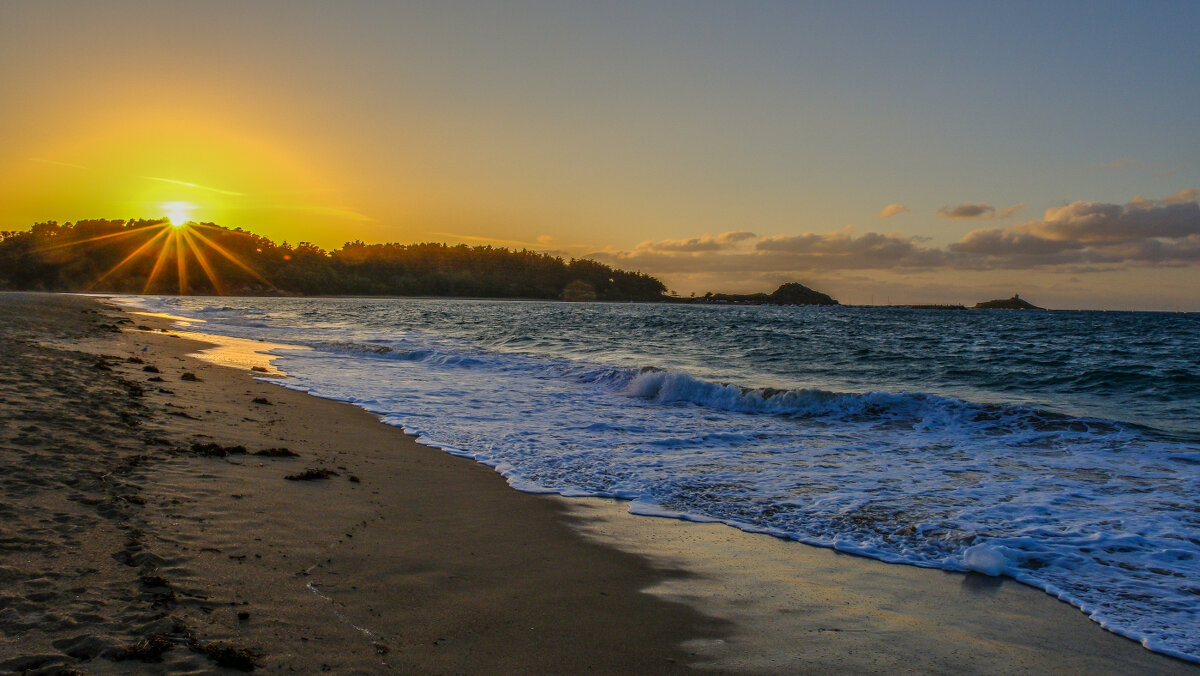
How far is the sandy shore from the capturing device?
9.19 feet

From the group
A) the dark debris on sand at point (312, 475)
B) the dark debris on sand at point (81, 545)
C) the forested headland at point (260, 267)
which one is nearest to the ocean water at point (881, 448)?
the dark debris on sand at point (312, 475)

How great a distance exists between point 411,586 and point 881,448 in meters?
7.20

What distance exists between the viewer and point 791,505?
5980 millimetres

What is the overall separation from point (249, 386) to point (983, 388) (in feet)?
51.5

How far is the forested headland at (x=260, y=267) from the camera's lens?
88.8 metres

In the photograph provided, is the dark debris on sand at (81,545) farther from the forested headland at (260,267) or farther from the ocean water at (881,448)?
the forested headland at (260,267)

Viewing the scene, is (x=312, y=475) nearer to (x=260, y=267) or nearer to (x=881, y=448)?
(x=881, y=448)

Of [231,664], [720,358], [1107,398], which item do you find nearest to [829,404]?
[1107,398]

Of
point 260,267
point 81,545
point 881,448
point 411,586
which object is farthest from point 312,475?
point 260,267

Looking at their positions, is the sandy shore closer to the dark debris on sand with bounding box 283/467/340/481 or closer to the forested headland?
the dark debris on sand with bounding box 283/467/340/481

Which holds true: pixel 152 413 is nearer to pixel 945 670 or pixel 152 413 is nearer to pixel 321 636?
pixel 321 636

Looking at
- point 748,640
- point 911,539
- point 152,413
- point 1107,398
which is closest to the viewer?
point 748,640

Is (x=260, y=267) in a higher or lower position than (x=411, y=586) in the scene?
higher

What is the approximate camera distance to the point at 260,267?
114875 millimetres
